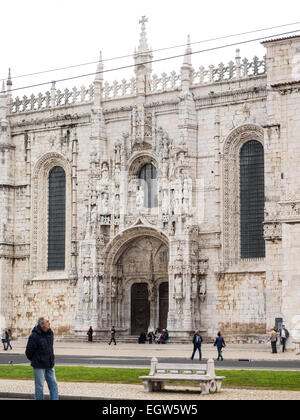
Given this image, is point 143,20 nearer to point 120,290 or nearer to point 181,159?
point 181,159

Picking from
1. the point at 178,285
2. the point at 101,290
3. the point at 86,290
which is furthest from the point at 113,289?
the point at 178,285

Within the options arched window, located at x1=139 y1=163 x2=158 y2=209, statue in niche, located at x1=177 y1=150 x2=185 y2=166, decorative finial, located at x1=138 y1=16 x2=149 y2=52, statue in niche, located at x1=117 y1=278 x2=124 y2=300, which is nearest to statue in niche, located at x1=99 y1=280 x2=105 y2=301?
statue in niche, located at x1=117 y1=278 x2=124 y2=300

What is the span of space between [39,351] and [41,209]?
37618 millimetres

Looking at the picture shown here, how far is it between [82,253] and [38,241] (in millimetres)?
4837

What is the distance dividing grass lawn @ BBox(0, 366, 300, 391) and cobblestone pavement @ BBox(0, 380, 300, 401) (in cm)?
111

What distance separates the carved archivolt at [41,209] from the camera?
53906 mm

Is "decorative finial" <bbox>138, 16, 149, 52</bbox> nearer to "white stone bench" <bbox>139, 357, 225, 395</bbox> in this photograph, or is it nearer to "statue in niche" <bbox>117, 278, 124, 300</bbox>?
"statue in niche" <bbox>117, 278, 124, 300</bbox>

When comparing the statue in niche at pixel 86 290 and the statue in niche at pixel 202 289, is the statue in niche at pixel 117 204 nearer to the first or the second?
the statue in niche at pixel 86 290

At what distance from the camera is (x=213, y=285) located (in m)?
46.9

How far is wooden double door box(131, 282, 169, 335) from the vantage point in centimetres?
4966

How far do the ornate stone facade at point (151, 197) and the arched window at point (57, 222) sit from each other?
435mm
